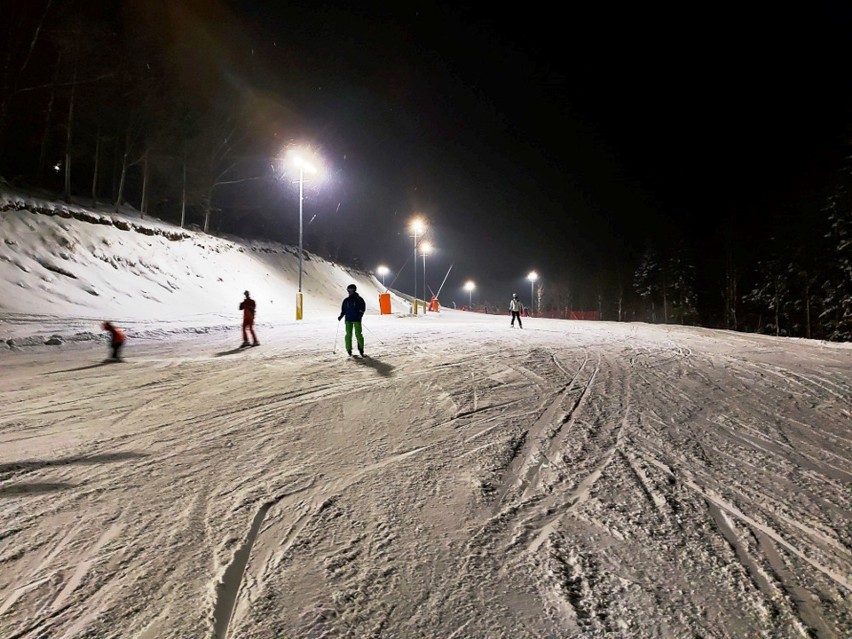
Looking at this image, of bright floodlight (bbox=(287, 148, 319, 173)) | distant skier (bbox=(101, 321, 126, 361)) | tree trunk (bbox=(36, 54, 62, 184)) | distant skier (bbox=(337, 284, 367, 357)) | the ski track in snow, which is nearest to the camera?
the ski track in snow

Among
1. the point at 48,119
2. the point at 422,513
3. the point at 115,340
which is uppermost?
the point at 48,119

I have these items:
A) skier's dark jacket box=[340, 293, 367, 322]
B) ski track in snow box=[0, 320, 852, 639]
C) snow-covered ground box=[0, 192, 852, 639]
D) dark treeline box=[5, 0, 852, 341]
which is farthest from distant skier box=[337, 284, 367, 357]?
dark treeline box=[5, 0, 852, 341]

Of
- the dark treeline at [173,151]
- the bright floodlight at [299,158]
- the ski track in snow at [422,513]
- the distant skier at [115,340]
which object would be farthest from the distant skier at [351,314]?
the dark treeline at [173,151]

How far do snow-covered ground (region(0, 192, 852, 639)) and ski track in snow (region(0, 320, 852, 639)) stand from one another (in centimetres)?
2

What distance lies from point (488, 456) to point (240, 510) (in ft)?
7.48

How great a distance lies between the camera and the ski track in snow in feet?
7.10

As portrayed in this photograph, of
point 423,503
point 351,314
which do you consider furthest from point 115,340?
point 423,503

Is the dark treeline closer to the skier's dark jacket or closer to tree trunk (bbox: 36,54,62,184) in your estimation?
tree trunk (bbox: 36,54,62,184)

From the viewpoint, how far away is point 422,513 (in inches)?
123

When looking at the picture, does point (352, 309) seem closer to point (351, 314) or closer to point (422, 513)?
point (351, 314)

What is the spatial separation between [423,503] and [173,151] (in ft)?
110

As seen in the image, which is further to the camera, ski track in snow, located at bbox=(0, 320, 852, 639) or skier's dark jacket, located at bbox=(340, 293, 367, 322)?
skier's dark jacket, located at bbox=(340, 293, 367, 322)

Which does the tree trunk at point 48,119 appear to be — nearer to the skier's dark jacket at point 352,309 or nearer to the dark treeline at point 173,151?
the dark treeline at point 173,151

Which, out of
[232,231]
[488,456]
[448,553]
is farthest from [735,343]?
[232,231]
